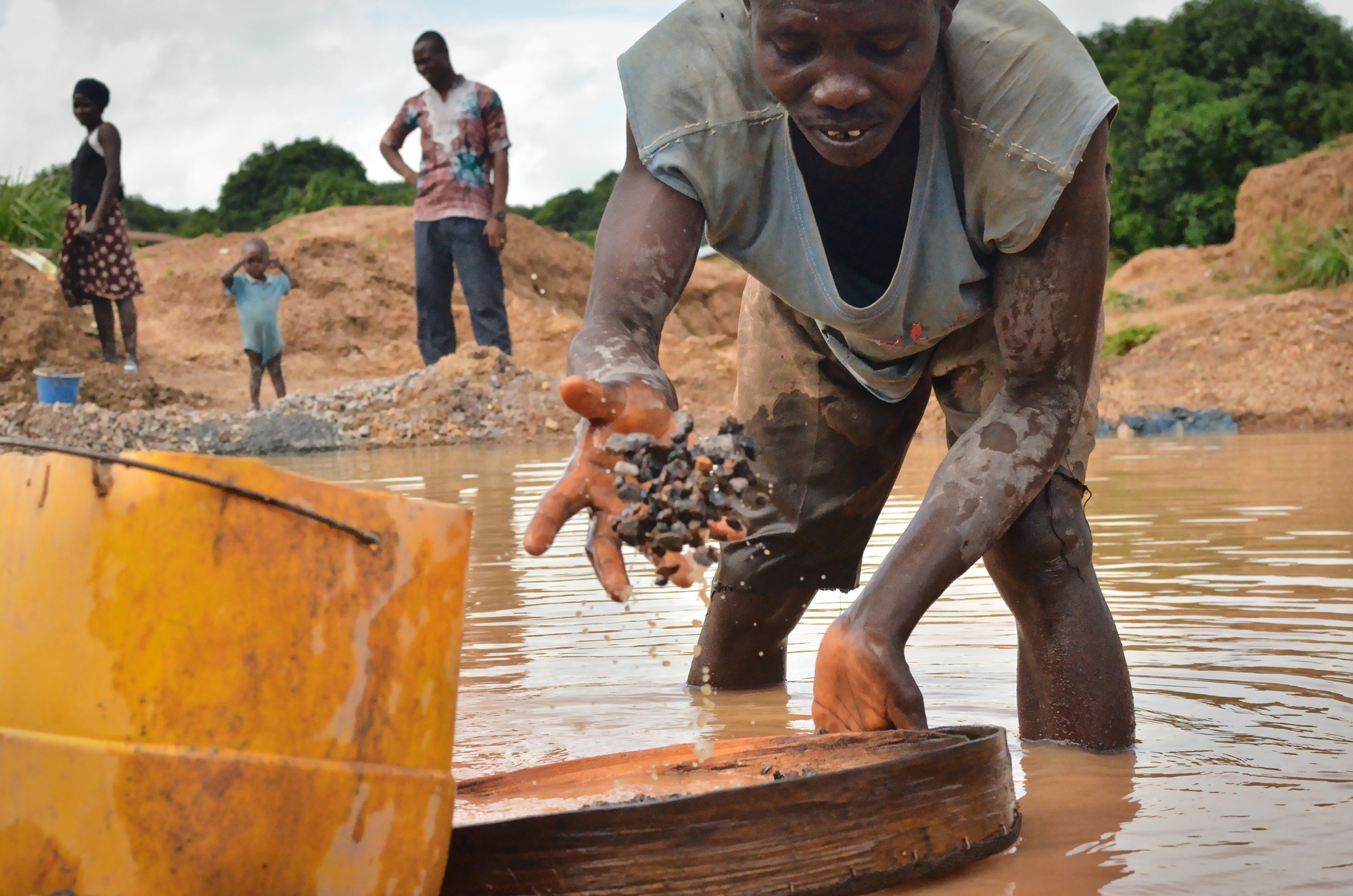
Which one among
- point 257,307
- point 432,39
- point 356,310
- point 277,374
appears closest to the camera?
point 432,39

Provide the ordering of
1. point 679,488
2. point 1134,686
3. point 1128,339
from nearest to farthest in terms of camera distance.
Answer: point 679,488 < point 1134,686 < point 1128,339

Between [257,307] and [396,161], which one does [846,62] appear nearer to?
[396,161]

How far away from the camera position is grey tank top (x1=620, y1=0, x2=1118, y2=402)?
2.13 metres

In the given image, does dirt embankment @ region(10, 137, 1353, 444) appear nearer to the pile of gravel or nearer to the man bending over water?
the pile of gravel

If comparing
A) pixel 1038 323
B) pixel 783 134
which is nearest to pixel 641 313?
pixel 783 134

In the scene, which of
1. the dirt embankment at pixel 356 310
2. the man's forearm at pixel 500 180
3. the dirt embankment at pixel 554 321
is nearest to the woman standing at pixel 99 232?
the dirt embankment at pixel 554 321

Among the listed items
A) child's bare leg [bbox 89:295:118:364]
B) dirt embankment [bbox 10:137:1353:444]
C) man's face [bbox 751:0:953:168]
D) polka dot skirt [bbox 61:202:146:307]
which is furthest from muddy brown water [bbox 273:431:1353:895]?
child's bare leg [bbox 89:295:118:364]

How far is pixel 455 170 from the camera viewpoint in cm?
940

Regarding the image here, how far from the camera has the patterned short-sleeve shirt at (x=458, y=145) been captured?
941cm

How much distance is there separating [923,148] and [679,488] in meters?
0.84

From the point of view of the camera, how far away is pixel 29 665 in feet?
4.69

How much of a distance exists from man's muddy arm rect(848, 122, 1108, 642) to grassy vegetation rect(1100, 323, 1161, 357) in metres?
11.9

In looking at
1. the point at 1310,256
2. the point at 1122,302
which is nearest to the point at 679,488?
the point at 1310,256

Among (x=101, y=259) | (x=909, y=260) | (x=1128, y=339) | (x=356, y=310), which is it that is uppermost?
(x=356, y=310)
